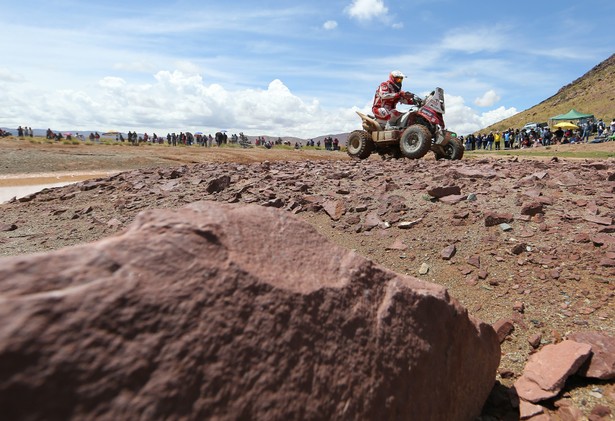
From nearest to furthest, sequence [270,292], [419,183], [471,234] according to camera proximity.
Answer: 1. [270,292]
2. [471,234]
3. [419,183]

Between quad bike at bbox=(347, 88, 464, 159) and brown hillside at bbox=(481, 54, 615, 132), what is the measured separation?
5179 cm

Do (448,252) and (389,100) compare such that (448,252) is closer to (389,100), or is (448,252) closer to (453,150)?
(453,150)

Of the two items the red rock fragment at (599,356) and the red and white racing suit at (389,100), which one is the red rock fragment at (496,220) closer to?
the red rock fragment at (599,356)

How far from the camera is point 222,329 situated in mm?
1395

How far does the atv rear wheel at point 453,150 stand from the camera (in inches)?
443

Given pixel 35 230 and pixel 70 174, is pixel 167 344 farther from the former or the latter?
pixel 70 174

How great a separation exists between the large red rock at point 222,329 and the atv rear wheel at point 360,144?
1123 cm

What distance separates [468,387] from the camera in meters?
2.15

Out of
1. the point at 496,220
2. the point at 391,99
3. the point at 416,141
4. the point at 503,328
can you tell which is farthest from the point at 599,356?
the point at 391,99

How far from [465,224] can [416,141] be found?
21.2 ft

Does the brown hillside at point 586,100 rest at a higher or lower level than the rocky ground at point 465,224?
higher

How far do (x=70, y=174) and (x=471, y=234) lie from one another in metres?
18.9

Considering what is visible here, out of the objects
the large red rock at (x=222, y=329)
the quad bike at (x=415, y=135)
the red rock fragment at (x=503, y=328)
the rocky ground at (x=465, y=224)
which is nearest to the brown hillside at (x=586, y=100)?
the quad bike at (x=415, y=135)

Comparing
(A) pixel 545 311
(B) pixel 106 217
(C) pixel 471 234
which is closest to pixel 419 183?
(C) pixel 471 234
